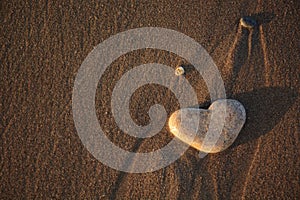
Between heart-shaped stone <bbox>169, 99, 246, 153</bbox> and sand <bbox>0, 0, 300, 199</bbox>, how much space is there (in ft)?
0.37

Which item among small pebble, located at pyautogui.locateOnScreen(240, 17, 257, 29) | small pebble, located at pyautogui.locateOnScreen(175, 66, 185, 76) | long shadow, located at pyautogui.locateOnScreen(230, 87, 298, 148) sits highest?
small pebble, located at pyautogui.locateOnScreen(240, 17, 257, 29)

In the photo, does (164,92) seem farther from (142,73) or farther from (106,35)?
(106,35)

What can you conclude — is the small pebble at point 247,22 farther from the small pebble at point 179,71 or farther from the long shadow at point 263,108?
Result: the small pebble at point 179,71

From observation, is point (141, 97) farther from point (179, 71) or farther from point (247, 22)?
point (247, 22)

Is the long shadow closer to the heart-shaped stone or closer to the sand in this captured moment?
the sand

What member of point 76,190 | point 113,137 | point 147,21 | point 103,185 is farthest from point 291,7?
point 76,190

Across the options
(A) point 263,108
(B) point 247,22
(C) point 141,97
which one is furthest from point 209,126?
(B) point 247,22

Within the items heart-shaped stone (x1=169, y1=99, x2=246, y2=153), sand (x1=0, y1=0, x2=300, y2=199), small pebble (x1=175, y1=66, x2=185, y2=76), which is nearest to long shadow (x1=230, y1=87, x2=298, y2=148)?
sand (x1=0, y1=0, x2=300, y2=199)

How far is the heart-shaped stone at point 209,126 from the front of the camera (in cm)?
283

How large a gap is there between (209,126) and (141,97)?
67cm

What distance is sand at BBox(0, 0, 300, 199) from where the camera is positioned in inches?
110

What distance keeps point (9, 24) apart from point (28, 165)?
1288 millimetres

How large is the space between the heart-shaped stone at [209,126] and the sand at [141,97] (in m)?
0.11

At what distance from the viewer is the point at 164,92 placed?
9.64 ft
